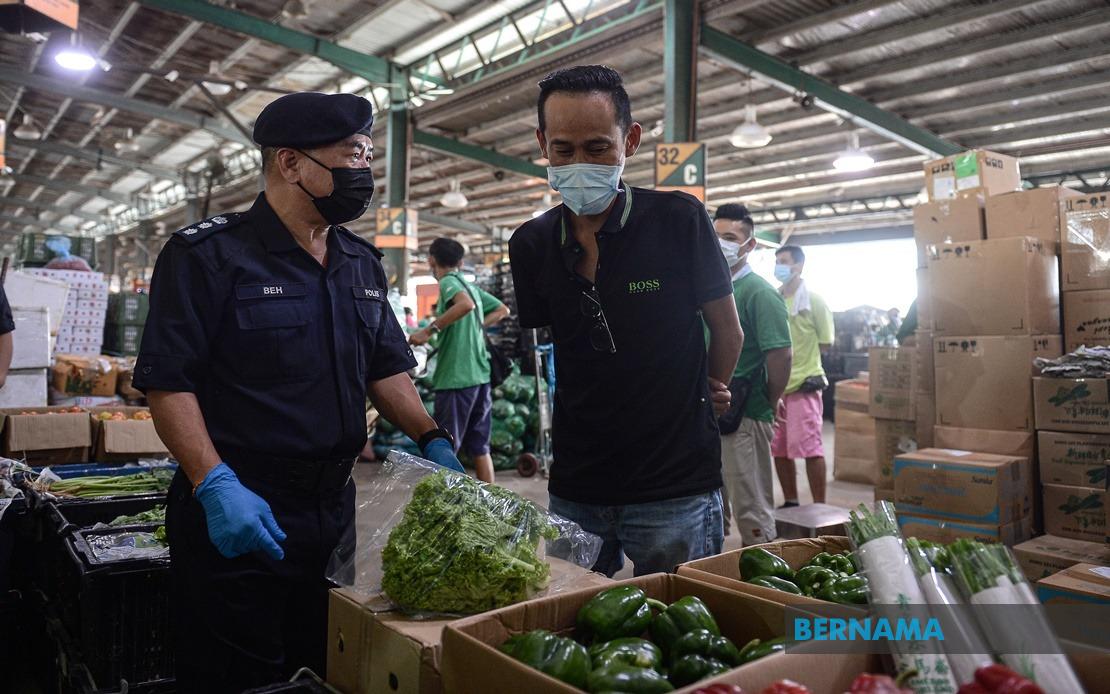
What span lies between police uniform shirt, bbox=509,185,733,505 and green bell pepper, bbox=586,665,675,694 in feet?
2.42

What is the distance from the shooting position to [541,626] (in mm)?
1215

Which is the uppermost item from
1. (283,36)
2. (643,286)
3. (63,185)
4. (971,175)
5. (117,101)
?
(63,185)

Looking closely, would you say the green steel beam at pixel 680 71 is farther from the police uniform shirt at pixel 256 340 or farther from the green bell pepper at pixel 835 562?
the green bell pepper at pixel 835 562

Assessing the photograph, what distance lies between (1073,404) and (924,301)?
45.7 inches

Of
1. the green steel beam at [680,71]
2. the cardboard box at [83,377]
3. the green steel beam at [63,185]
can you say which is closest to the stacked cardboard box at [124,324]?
the cardboard box at [83,377]

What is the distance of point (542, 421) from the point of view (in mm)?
6891

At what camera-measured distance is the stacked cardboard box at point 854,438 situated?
281 inches

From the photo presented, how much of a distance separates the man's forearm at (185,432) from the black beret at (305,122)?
0.63m

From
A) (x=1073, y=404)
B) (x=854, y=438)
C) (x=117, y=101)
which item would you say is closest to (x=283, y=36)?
(x=117, y=101)

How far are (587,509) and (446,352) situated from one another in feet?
12.3

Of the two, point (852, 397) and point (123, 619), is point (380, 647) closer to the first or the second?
point (123, 619)

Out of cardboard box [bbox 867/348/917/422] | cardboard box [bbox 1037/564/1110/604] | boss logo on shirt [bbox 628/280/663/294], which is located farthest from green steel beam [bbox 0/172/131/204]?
cardboard box [bbox 1037/564/1110/604]

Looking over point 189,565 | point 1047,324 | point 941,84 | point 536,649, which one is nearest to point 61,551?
point 189,565

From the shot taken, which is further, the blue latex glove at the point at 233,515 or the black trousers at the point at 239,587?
the black trousers at the point at 239,587
